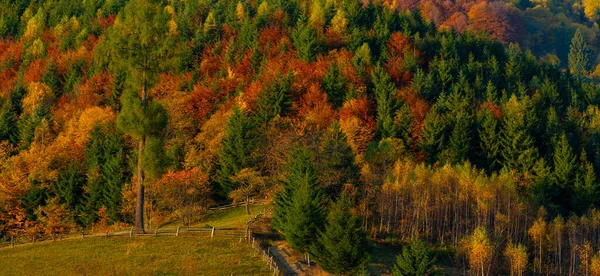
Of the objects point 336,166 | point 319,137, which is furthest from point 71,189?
point 336,166

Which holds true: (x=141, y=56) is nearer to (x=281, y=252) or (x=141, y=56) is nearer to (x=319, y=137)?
(x=281, y=252)

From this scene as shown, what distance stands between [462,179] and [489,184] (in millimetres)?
2906

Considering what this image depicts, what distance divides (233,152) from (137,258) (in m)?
31.4

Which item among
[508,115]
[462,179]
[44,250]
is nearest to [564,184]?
[508,115]

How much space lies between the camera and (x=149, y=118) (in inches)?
1939

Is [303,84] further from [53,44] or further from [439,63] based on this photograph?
[53,44]

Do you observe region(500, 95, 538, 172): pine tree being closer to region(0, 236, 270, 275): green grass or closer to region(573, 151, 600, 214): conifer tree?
region(573, 151, 600, 214): conifer tree

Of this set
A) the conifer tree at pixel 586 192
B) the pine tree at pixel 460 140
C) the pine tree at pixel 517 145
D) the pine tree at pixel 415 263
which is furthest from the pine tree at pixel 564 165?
the pine tree at pixel 415 263

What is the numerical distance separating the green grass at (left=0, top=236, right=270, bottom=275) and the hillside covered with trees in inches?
161

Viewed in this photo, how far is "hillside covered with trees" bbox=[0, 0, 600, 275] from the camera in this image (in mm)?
50188

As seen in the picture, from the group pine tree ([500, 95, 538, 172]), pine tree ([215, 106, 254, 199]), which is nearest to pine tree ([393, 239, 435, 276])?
pine tree ([215, 106, 254, 199])

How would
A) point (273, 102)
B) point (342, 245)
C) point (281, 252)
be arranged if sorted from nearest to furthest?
point (342, 245), point (281, 252), point (273, 102)

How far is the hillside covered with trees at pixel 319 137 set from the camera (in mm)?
50188

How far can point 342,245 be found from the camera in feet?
138
